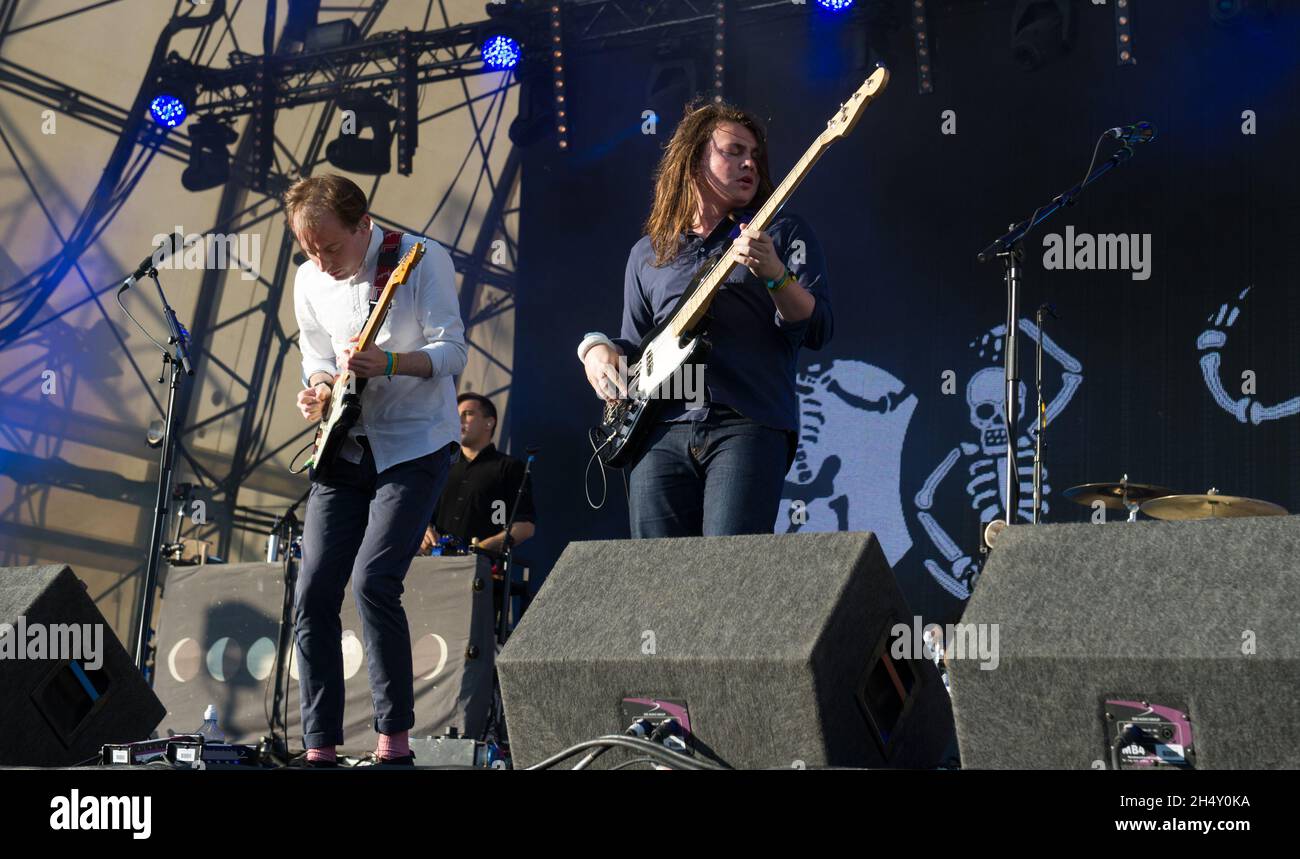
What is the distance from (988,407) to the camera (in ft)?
22.8

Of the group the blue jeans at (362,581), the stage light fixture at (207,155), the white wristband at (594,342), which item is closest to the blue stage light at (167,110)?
the stage light fixture at (207,155)

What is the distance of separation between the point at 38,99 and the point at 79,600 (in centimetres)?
713

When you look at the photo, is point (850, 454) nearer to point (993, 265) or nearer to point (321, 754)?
point (993, 265)

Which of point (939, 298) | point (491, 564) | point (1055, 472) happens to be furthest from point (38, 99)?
point (1055, 472)

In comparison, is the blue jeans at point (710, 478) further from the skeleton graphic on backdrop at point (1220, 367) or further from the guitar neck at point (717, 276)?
the skeleton graphic on backdrop at point (1220, 367)

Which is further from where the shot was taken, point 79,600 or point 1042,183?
point 1042,183

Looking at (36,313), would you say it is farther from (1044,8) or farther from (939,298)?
(1044,8)

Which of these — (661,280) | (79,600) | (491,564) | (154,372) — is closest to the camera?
(79,600)

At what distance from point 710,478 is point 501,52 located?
5976 mm

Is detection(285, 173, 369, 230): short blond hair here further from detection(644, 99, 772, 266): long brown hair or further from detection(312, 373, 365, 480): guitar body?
detection(644, 99, 772, 266): long brown hair

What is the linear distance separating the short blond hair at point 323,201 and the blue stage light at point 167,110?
19.6 ft

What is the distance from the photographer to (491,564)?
5.61m

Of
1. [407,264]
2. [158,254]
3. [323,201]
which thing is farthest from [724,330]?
[158,254]

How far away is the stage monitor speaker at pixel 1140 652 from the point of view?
1539mm
